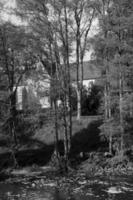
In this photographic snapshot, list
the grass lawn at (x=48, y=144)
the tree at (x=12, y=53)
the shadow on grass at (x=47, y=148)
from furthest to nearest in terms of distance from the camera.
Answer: the grass lawn at (x=48, y=144) < the shadow on grass at (x=47, y=148) < the tree at (x=12, y=53)

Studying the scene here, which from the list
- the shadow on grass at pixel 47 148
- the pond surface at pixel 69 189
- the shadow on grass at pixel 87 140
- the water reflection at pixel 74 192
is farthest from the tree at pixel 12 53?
the water reflection at pixel 74 192

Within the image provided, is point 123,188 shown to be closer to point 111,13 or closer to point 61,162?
point 61,162

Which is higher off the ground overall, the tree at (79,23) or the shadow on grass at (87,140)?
the tree at (79,23)

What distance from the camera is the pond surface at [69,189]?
41.1 ft

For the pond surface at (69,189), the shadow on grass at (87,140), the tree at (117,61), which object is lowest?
the pond surface at (69,189)

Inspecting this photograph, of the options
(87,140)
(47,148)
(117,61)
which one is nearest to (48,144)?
(47,148)

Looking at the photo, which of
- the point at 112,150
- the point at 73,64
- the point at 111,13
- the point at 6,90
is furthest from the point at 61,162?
the point at 111,13

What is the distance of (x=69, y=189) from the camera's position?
46.0ft

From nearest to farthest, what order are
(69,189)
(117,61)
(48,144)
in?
(69,189) → (117,61) → (48,144)

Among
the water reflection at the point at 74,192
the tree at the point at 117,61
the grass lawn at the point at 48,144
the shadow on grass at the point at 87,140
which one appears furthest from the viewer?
the shadow on grass at the point at 87,140

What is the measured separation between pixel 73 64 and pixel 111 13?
602 centimetres

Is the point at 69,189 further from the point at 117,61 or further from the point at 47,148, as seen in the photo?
the point at 47,148

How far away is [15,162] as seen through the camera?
21953 millimetres

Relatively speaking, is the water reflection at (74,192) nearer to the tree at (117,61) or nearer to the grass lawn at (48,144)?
the tree at (117,61)
